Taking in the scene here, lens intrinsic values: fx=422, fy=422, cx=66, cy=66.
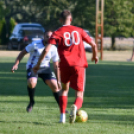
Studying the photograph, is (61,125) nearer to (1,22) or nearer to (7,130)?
(7,130)

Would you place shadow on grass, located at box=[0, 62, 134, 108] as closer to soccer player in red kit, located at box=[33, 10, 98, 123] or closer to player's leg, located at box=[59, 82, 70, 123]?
player's leg, located at box=[59, 82, 70, 123]

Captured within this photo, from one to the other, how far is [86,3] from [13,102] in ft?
115

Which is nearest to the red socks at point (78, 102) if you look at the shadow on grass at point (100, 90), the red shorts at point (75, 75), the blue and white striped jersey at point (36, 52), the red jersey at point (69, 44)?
the red shorts at point (75, 75)

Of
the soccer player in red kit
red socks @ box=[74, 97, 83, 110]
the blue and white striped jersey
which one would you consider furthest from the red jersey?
the blue and white striped jersey

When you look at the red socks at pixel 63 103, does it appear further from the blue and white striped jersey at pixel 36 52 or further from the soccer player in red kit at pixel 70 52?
the blue and white striped jersey at pixel 36 52

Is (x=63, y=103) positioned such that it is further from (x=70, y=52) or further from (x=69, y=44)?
(x=69, y=44)

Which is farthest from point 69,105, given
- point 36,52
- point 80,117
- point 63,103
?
point 63,103

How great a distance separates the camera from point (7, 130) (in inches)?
245

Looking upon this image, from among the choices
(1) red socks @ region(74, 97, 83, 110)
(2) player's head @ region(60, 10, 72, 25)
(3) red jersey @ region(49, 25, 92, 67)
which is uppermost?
(2) player's head @ region(60, 10, 72, 25)

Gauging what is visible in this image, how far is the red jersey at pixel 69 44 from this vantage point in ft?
21.5

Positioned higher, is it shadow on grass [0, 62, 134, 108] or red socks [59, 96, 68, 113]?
red socks [59, 96, 68, 113]

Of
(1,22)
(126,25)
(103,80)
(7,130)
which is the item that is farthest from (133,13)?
(7,130)

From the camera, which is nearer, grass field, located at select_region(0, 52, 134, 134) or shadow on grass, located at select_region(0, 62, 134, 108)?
grass field, located at select_region(0, 52, 134, 134)

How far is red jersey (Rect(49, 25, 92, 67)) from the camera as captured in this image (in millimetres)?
6543
